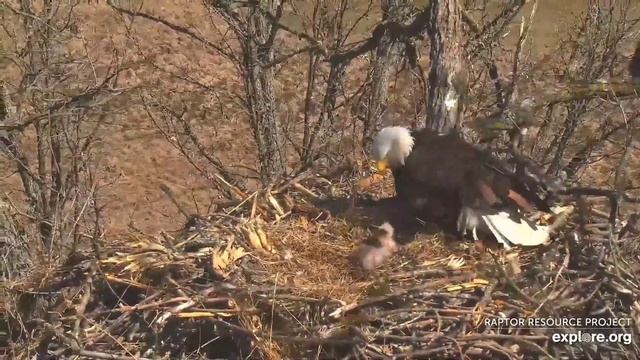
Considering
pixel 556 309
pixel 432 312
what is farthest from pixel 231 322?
pixel 556 309

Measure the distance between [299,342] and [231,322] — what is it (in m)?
0.36

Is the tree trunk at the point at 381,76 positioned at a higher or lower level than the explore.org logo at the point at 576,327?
higher

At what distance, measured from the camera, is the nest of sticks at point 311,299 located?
142 inches

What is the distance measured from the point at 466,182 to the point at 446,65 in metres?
0.75

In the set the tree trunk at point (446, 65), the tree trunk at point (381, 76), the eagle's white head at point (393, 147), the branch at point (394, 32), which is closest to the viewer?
the eagle's white head at point (393, 147)

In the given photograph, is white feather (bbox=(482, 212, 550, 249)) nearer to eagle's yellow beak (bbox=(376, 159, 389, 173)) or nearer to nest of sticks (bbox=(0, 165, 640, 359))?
nest of sticks (bbox=(0, 165, 640, 359))

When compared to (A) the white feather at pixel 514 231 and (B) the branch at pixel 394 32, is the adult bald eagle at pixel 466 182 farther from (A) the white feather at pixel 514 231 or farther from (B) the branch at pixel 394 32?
(B) the branch at pixel 394 32

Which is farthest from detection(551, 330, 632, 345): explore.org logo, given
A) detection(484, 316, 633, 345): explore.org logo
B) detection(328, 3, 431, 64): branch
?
detection(328, 3, 431, 64): branch

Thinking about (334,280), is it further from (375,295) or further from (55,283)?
(55,283)

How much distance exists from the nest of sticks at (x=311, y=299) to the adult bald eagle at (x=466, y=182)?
16 cm

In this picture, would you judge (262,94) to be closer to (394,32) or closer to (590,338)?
(394,32)

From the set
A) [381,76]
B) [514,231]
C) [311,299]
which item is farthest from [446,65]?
[381,76]

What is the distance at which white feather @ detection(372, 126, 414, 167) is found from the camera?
4.50 meters

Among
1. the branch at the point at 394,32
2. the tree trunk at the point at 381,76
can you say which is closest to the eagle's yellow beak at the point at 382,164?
the branch at the point at 394,32
